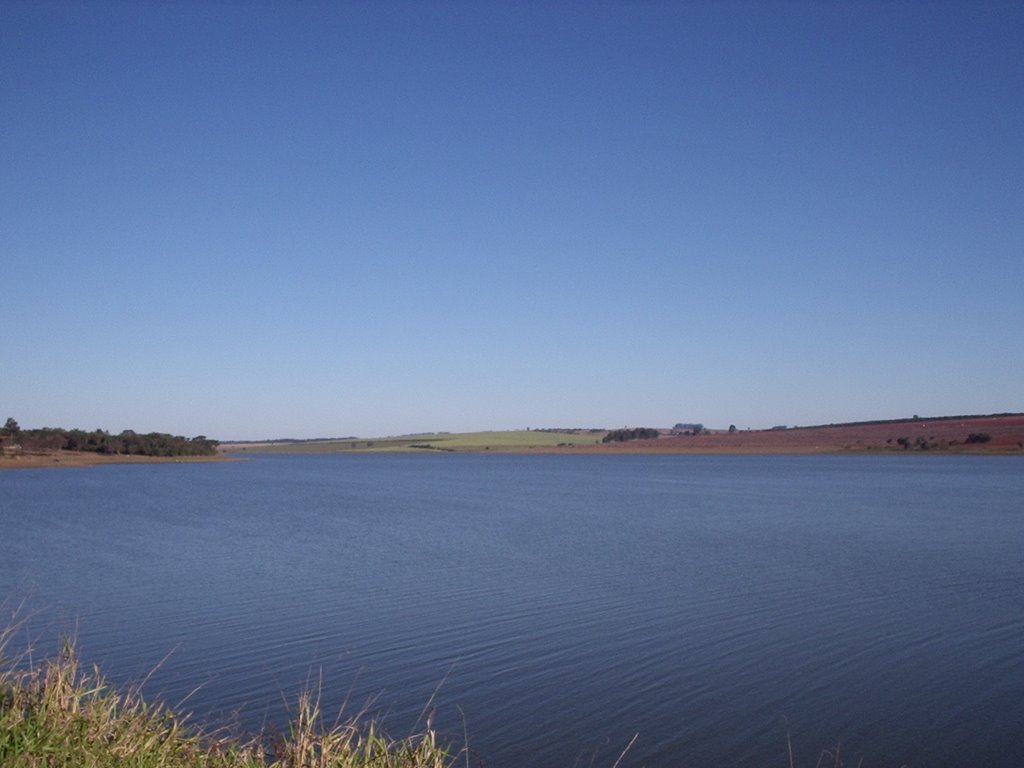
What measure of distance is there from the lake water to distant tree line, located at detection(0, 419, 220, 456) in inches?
2005

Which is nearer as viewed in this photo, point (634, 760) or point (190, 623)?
point (634, 760)

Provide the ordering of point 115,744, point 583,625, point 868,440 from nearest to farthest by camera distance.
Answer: point 115,744 → point 583,625 → point 868,440

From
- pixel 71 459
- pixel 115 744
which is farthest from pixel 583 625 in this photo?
pixel 71 459

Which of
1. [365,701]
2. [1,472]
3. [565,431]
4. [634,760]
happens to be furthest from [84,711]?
[565,431]

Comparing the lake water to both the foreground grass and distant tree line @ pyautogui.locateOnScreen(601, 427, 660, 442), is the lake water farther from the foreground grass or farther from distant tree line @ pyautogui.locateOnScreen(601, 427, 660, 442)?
distant tree line @ pyautogui.locateOnScreen(601, 427, 660, 442)

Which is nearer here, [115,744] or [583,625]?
[115,744]

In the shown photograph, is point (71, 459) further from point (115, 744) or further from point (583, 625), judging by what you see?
point (115, 744)

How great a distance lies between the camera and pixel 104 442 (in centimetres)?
8006

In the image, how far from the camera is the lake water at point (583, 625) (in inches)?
316

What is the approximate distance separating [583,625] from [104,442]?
254 ft

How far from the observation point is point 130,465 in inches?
3125

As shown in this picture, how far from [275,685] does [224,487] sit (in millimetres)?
37210

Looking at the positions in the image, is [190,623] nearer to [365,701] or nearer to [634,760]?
[365,701]

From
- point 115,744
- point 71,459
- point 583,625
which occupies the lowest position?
point 583,625
